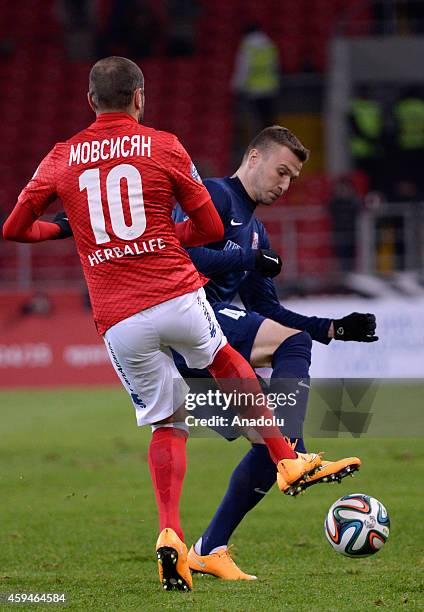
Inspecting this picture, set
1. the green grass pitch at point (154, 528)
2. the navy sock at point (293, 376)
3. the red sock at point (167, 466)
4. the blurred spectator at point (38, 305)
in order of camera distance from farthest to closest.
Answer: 1. the blurred spectator at point (38, 305)
2. the navy sock at point (293, 376)
3. the red sock at point (167, 466)
4. the green grass pitch at point (154, 528)

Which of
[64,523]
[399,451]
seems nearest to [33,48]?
[399,451]

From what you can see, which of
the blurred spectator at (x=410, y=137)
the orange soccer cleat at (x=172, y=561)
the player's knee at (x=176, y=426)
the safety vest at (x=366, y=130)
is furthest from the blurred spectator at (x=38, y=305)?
the orange soccer cleat at (x=172, y=561)

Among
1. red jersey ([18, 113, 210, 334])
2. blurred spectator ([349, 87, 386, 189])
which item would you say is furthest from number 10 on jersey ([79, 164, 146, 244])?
blurred spectator ([349, 87, 386, 189])

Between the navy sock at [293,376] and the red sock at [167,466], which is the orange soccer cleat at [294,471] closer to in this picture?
the navy sock at [293,376]

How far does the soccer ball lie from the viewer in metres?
5.36

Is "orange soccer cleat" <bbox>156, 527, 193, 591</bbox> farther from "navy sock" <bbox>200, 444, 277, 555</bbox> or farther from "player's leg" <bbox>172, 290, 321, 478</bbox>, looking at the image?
"navy sock" <bbox>200, 444, 277, 555</bbox>

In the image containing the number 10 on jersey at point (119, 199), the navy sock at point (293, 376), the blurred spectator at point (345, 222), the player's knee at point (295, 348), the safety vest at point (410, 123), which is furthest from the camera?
the safety vest at point (410, 123)

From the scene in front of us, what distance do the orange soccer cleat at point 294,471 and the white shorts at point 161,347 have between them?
56 centimetres

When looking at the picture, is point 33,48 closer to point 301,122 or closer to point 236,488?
point 301,122

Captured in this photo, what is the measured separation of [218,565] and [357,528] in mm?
783

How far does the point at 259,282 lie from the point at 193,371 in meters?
0.76

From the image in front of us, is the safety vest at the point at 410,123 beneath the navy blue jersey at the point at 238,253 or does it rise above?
above

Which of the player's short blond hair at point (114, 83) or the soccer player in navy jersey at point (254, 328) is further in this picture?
the soccer player in navy jersey at point (254, 328)

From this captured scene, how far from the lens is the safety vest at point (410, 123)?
2017cm
